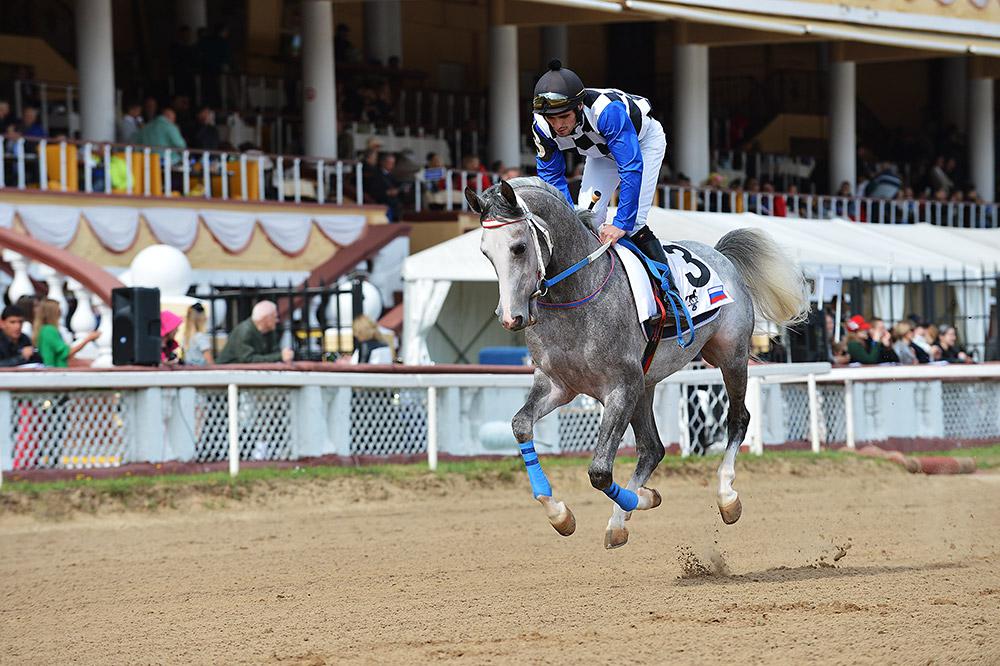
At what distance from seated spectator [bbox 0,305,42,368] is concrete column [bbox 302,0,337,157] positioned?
10837mm

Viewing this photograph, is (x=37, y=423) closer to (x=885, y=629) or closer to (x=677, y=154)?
(x=885, y=629)

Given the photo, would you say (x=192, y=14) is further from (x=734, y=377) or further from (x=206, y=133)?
(x=734, y=377)

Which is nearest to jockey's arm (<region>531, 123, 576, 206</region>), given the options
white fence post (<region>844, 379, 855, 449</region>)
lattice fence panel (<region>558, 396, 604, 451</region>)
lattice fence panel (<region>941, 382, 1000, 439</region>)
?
lattice fence panel (<region>558, 396, 604, 451</region>)

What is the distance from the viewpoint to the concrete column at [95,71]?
70.1 feet

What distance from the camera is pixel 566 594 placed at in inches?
297

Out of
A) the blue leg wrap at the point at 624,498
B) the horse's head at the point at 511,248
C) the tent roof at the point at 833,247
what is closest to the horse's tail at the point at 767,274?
the blue leg wrap at the point at 624,498

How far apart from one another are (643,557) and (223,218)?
12029 mm

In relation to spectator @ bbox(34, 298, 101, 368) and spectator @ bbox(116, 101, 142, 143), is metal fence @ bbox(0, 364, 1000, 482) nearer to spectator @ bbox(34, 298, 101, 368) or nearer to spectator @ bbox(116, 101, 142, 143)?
spectator @ bbox(34, 298, 101, 368)

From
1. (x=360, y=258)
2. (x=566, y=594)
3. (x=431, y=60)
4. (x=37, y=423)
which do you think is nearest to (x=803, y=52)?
(x=431, y=60)

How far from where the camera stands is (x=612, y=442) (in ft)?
25.5

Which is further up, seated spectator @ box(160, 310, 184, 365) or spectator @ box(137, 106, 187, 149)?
spectator @ box(137, 106, 187, 149)

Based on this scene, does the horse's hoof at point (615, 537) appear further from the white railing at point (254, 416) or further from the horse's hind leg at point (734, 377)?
the white railing at point (254, 416)

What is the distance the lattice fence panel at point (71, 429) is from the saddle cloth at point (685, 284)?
542 cm

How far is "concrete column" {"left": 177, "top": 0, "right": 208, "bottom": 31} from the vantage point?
2845 cm
